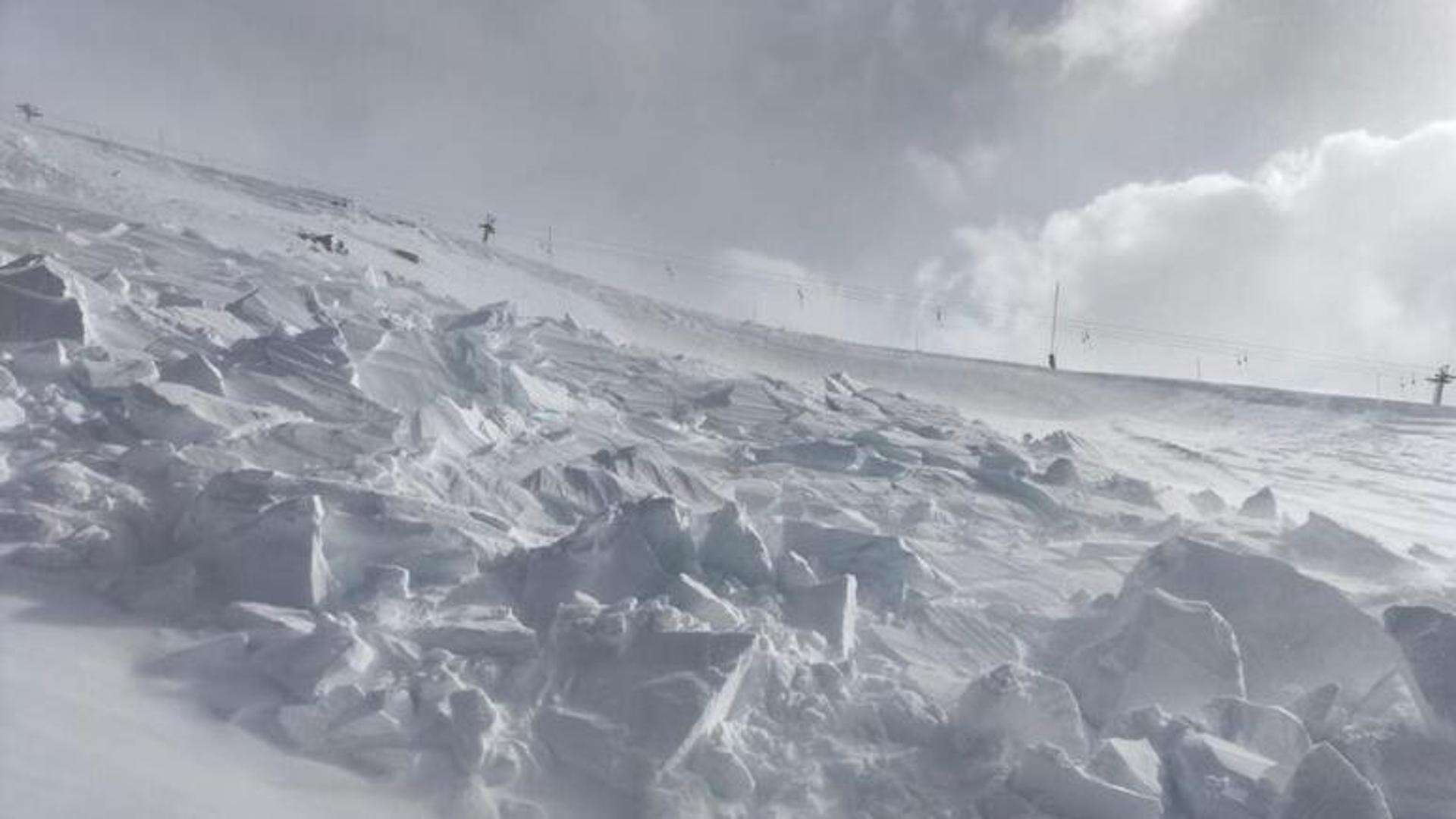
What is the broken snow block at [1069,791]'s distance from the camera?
147 inches

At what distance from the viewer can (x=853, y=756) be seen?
4.10m

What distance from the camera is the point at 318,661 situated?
4043 millimetres

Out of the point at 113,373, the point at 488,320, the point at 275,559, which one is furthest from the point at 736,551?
the point at 488,320

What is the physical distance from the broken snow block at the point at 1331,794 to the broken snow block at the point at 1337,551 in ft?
15.3

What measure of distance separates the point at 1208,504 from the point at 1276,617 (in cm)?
547

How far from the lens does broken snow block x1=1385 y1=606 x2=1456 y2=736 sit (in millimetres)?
4289

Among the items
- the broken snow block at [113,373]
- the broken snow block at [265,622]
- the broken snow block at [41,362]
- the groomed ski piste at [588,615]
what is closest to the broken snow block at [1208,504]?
the groomed ski piste at [588,615]

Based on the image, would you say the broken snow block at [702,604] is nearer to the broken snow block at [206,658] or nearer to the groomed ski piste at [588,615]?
the groomed ski piste at [588,615]

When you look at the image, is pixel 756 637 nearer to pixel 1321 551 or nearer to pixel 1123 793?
pixel 1123 793

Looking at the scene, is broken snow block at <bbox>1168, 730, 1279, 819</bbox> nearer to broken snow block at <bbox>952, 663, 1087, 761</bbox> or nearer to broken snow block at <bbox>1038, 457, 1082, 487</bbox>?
broken snow block at <bbox>952, 663, 1087, 761</bbox>

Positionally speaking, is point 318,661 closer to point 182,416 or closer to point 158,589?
point 158,589

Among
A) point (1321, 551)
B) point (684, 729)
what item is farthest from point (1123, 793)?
point (1321, 551)

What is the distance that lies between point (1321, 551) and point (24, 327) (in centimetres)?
1026

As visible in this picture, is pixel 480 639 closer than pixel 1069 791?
No
